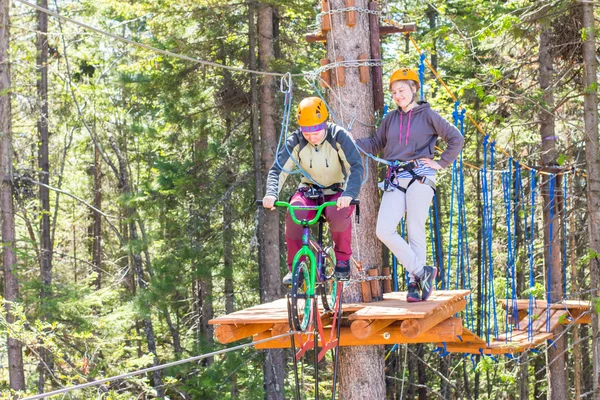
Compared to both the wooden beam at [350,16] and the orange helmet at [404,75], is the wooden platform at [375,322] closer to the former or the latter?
the orange helmet at [404,75]

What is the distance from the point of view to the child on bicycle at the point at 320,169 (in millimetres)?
4590

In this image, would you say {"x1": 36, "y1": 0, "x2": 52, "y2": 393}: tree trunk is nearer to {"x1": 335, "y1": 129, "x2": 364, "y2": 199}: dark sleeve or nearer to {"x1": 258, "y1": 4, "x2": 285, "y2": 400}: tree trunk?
{"x1": 258, "y1": 4, "x2": 285, "y2": 400}: tree trunk

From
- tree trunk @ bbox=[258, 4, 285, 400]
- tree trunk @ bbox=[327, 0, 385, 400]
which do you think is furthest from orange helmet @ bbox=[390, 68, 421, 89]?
tree trunk @ bbox=[258, 4, 285, 400]

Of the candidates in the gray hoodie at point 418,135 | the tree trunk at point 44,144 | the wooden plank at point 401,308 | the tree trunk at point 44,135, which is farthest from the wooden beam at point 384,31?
the tree trunk at point 44,135

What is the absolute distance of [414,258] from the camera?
5168 mm

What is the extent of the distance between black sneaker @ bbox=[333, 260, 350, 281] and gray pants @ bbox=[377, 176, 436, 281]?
0.48 meters

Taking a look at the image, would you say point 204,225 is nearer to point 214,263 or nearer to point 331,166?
point 214,263

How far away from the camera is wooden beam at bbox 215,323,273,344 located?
15.2 ft

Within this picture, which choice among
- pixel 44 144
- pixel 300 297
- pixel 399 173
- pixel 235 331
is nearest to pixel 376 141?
pixel 399 173

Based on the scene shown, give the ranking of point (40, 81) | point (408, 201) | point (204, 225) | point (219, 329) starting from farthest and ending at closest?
1. point (40, 81)
2. point (204, 225)
3. point (408, 201)
4. point (219, 329)

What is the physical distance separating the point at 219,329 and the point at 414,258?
4.59 ft

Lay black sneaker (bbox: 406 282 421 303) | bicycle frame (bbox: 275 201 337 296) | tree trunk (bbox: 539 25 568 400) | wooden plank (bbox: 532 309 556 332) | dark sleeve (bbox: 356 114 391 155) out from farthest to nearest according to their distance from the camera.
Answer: tree trunk (bbox: 539 25 568 400), wooden plank (bbox: 532 309 556 332), dark sleeve (bbox: 356 114 391 155), black sneaker (bbox: 406 282 421 303), bicycle frame (bbox: 275 201 337 296)

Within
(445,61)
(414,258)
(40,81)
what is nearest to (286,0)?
(445,61)

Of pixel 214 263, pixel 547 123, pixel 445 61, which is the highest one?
pixel 445 61
